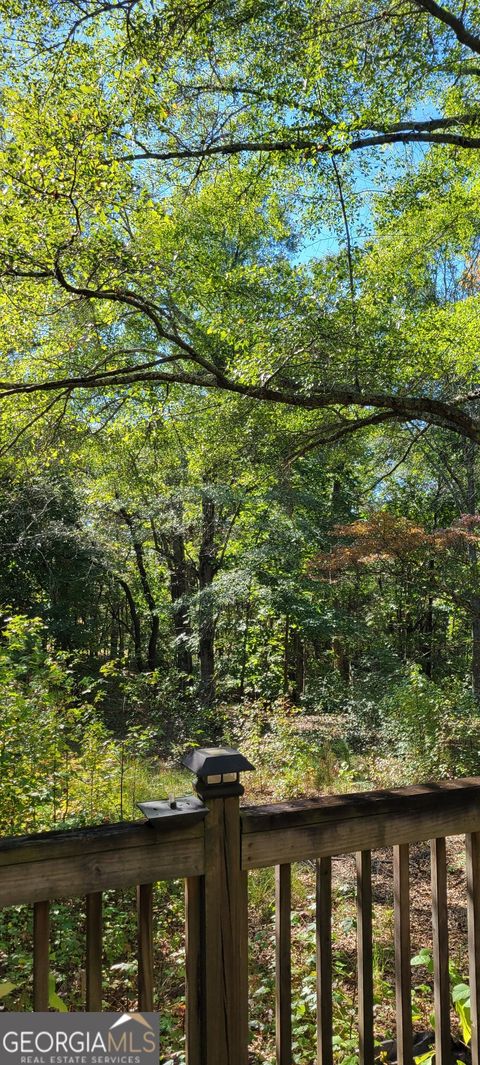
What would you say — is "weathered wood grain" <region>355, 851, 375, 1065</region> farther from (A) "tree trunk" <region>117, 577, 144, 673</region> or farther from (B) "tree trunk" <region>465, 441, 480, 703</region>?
(A) "tree trunk" <region>117, 577, 144, 673</region>

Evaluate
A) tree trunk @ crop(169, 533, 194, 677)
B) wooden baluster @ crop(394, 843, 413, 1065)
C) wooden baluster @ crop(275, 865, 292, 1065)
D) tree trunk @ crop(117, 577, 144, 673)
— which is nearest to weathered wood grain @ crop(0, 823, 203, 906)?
wooden baluster @ crop(275, 865, 292, 1065)

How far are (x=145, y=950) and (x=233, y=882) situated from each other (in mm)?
217

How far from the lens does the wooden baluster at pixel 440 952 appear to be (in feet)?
5.08

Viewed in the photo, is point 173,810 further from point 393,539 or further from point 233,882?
point 393,539

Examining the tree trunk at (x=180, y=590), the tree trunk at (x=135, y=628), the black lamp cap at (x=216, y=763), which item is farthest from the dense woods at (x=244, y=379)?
the tree trunk at (x=135, y=628)

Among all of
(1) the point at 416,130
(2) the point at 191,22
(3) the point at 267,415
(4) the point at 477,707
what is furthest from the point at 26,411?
(4) the point at 477,707

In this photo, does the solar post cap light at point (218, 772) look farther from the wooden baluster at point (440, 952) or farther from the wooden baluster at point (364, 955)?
the wooden baluster at point (440, 952)

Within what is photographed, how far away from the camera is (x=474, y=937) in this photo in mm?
1618

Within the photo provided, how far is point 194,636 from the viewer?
10250 millimetres

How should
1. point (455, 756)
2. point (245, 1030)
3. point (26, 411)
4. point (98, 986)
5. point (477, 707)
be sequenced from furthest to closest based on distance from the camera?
1. point (477, 707)
2. point (455, 756)
3. point (26, 411)
4. point (245, 1030)
5. point (98, 986)

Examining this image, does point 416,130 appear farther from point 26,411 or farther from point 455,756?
point 455,756

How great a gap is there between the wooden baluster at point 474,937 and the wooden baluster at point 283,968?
550mm

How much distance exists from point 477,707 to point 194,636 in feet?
15.6

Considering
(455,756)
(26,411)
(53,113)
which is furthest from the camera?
(455,756)
